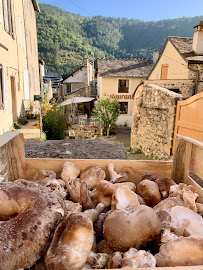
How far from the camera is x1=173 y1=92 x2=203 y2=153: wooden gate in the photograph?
20.7 ft

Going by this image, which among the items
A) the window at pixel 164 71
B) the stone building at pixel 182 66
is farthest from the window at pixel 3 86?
the window at pixel 164 71

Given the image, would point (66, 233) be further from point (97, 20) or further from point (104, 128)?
point (97, 20)

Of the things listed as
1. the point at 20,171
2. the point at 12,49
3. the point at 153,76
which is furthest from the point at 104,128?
the point at 20,171

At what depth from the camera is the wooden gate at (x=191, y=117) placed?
630 centimetres

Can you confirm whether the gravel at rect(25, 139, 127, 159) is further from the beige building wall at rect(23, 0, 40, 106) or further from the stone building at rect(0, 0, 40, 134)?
the beige building wall at rect(23, 0, 40, 106)

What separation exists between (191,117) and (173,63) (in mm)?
8876

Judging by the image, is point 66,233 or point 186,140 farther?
point 186,140

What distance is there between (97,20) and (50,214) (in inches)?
4046

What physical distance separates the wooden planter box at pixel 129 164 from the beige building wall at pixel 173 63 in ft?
39.7

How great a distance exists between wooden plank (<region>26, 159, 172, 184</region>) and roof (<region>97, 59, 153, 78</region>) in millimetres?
20625

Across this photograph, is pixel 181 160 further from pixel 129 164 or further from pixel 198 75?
pixel 198 75

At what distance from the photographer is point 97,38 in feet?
Result: 280

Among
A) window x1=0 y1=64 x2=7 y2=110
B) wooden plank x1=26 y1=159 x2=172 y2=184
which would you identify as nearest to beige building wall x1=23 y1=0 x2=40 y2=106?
window x1=0 y1=64 x2=7 y2=110

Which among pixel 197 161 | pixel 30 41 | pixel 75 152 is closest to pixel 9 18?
pixel 30 41
